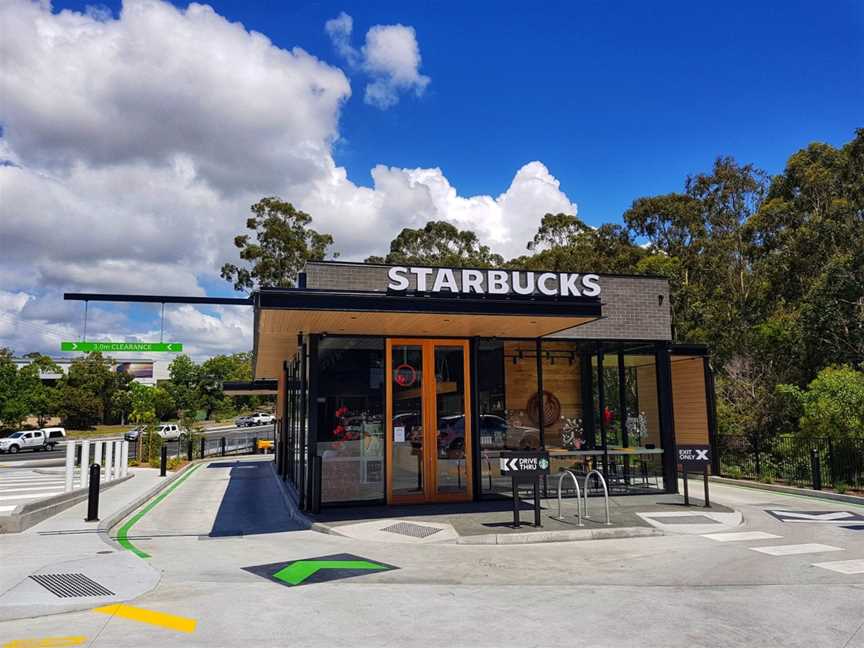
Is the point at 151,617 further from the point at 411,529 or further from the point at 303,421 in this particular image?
the point at 303,421

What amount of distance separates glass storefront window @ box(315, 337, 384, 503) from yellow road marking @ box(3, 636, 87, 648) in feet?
24.6

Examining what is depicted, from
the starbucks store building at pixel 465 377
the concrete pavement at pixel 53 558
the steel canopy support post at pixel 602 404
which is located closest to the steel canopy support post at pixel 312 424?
the starbucks store building at pixel 465 377

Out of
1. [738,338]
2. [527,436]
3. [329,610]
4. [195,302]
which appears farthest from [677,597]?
[738,338]

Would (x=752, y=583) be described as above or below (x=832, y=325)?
below

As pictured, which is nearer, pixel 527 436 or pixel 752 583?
pixel 752 583

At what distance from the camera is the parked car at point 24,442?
4450cm

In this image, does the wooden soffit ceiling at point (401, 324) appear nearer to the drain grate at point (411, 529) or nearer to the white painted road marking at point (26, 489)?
the drain grate at point (411, 529)

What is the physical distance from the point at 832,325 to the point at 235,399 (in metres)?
82.4

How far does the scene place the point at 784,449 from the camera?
59.5ft

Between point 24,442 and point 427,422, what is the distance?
1738 inches

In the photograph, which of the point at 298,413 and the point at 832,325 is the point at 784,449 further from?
the point at 298,413

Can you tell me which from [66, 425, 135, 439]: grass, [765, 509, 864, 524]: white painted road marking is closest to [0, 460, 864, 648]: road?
[765, 509, 864, 524]: white painted road marking

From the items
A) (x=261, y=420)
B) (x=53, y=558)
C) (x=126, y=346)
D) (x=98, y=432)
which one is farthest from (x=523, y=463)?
(x=261, y=420)

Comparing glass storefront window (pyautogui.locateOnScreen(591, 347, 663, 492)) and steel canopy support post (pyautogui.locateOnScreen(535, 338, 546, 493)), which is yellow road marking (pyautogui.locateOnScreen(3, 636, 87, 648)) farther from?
glass storefront window (pyautogui.locateOnScreen(591, 347, 663, 492))
